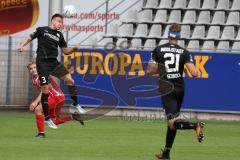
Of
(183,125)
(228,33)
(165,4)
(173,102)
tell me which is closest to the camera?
(183,125)

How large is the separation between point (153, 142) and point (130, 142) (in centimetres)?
48

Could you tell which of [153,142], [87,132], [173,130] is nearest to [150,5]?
[87,132]

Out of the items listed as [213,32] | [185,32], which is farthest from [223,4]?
[185,32]

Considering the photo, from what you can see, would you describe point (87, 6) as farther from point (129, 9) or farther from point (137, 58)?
point (137, 58)

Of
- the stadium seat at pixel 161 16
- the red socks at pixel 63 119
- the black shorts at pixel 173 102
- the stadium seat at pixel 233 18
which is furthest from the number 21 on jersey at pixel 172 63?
the stadium seat at pixel 161 16

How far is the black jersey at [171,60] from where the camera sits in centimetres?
1291

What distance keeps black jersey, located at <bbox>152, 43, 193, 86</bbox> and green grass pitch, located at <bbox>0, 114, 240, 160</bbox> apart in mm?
1310

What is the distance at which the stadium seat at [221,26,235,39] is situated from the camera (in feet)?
87.0

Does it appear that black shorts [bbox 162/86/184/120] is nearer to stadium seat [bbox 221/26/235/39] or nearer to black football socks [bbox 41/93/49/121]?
black football socks [bbox 41/93/49/121]

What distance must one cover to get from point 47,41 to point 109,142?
2.72 meters

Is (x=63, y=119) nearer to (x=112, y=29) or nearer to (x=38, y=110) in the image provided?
(x=38, y=110)

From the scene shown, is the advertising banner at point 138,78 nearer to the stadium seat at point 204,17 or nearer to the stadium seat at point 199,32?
the stadium seat at point 199,32

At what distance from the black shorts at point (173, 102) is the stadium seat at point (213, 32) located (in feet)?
45.4

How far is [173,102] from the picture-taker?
42.2ft
